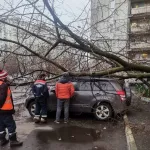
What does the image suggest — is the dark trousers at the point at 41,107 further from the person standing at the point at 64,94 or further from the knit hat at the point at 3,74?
the knit hat at the point at 3,74

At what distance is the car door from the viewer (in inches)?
388

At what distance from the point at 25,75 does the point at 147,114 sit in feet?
20.6

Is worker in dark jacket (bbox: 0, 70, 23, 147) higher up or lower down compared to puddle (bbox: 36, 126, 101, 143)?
higher up

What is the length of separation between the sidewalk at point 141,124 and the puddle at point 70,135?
1117mm

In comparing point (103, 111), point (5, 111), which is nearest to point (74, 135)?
point (5, 111)

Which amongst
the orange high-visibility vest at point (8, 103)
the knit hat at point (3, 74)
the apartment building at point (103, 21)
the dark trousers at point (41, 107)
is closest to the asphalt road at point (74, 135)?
the dark trousers at point (41, 107)

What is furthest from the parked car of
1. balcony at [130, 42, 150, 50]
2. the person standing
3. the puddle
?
balcony at [130, 42, 150, 50]

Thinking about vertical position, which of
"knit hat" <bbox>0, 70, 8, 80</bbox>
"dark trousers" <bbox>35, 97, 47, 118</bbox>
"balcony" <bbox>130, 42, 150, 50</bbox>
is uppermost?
"balcony" <bbox>130, 42, 150, 50</bbox>

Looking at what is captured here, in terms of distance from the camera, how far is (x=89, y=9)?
5.06m

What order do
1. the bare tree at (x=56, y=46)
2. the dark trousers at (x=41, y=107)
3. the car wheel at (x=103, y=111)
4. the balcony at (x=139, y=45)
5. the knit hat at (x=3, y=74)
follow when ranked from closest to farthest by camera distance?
the bare tree at (x=56, y=46)
the knit hat at (x=3, y=74)
the balcony at (x=139, y=45)
the dark trousers at (x=41, y=107)
the car wheel at (x=103, y=111)

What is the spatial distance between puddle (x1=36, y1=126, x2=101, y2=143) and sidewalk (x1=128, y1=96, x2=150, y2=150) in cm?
112

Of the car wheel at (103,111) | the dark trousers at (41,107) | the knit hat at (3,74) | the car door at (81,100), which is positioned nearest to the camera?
the knit hat at (3,74)

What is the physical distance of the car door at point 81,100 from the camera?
9859 millimetres

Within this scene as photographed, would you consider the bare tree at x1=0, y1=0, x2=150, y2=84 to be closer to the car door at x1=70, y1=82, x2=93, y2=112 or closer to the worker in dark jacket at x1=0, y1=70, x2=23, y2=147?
the worker in dark jacket at x1=0, y1=70, x2=23, y2=147
